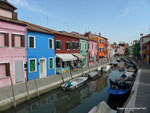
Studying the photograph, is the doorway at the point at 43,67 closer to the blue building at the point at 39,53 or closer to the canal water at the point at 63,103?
the blue building at the point at 39,53

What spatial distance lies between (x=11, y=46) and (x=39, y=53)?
4.66 meters

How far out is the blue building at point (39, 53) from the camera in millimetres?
17078

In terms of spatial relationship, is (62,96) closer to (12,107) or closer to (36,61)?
(12,107)

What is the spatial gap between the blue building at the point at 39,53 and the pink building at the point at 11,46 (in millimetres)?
1004

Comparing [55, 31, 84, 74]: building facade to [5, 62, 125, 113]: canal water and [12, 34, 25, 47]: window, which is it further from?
[5, 62, 125, 113]: canal water

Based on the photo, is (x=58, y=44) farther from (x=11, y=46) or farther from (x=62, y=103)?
(x=62, y=103)

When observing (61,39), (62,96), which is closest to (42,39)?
(61,39)

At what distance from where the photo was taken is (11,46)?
14719 mm

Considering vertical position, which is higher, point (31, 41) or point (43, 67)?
point (31, 41)

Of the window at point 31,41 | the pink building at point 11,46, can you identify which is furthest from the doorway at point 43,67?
the pink building at point 11,46

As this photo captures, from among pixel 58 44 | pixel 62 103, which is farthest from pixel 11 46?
pixel 58 44

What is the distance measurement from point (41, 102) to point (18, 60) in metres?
6.64

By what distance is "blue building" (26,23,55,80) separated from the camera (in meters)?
17.1

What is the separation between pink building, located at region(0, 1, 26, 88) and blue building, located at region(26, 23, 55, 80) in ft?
3.29
